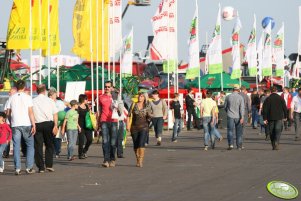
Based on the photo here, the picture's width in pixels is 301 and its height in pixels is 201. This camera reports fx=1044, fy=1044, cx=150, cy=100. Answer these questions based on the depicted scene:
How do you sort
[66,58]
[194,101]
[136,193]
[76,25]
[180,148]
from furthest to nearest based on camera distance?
[66,58] → [194,101] → [76,25] → [180,148] → [136,193]

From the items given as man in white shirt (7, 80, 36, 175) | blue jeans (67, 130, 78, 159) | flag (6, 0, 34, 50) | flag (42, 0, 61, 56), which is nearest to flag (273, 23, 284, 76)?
flag (42, 0, 61, 56)

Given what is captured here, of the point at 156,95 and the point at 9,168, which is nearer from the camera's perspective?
the point at 9,168

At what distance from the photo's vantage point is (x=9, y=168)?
2167 cm

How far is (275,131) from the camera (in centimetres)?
2748

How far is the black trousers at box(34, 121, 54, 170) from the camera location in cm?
2009

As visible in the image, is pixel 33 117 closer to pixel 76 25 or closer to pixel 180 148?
pixel 180 148

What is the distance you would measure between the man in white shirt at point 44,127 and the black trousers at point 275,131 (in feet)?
28.7

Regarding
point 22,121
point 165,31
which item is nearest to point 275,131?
point 22,121

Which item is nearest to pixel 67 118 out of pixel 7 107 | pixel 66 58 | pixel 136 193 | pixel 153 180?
pixel 7 107

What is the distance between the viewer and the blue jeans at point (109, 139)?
21.5 meters

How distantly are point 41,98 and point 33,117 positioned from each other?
0.77 metres

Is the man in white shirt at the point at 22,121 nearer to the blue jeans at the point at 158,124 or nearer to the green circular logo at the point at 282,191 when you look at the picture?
the green circular logo at the point at 282,191

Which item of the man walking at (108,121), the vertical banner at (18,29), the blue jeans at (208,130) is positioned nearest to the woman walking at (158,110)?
the blue jeans at (208,130)

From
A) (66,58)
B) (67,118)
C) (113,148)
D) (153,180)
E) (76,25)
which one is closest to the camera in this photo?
(153,180)
